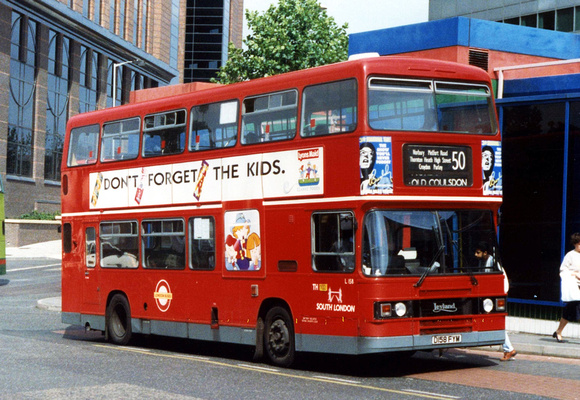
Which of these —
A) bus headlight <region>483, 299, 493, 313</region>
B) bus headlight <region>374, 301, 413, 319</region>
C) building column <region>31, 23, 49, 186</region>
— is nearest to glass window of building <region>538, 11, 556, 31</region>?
building column <region>31, 23, 49, 186</region>

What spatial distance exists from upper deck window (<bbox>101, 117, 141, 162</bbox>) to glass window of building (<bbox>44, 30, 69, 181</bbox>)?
43380 millimetres

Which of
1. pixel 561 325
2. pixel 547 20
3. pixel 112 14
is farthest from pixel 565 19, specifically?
pixel 561 325

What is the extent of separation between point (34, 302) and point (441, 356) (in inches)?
588

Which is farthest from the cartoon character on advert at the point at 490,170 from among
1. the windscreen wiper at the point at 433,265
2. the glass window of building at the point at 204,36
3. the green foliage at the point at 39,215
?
the glass window of building at the point at 204,36

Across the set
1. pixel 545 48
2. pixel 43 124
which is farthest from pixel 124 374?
pixel 43 124

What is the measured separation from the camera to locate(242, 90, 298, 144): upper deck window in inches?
514

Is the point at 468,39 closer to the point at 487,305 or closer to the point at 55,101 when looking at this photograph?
the point at 487,305

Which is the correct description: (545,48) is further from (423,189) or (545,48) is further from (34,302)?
(34,302)

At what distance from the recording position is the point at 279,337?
1309cm

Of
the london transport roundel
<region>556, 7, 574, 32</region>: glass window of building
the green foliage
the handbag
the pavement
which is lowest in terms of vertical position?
the pavement

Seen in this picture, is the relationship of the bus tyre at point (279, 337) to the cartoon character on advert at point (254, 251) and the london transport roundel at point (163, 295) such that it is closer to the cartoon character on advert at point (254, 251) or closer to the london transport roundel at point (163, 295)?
the cartoon character on advert at point (254, 251)

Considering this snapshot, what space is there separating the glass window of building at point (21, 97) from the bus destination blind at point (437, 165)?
45.9 meters

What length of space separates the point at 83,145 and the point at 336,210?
7.43 metres

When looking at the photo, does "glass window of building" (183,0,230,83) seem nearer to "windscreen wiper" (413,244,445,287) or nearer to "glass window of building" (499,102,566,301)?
"glass window of building" (499,102,566,301)
